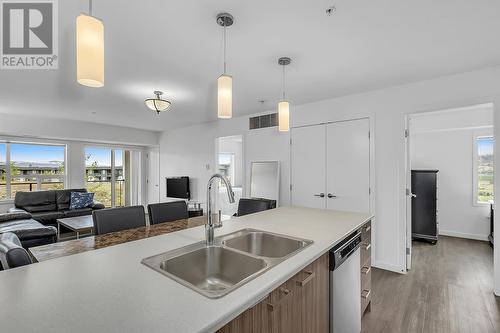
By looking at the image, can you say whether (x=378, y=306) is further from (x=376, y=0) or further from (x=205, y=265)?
(x=376, y=0)

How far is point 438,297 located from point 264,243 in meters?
2.23

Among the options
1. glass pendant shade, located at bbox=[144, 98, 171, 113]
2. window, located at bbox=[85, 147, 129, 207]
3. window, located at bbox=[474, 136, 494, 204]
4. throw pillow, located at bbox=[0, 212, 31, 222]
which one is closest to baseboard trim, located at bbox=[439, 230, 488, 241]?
window, located at bbox=[474, 136, 494, 204]

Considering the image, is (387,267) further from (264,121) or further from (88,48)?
(88,48)

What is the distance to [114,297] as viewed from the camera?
84 centimetres

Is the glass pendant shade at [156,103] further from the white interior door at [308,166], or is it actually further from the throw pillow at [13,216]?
the throw pillow at [13,216]

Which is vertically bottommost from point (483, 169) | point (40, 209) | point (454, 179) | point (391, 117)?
point (40, 209)

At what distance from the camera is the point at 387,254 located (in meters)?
3.33

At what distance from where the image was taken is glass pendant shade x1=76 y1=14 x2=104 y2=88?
3.46 feet

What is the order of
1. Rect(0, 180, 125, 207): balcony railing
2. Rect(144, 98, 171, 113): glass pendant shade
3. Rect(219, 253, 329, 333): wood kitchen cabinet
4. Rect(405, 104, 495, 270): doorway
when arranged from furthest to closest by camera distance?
Rect(0, 180, 125, 207): balcony railing → Rect(405, 104, 495, 270): doorway → Rect(144, 98, 171, 113): glass pendant shade → Rect(219, 253, 329, 333): wood kitchen cabinet

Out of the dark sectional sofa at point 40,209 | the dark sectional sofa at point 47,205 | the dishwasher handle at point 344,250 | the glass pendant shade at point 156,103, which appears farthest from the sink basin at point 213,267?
the dark sectional sofa at point 47,205

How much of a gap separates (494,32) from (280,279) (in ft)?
8.93

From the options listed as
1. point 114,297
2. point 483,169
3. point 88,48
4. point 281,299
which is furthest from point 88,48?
point 483,169

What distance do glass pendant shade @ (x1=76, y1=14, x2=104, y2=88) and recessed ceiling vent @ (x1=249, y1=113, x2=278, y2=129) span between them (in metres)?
3.64

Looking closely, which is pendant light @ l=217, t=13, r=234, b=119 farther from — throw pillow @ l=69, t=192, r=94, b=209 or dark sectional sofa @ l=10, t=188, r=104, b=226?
→ throw pillow @ l=69, t=192, r=94, b=209
